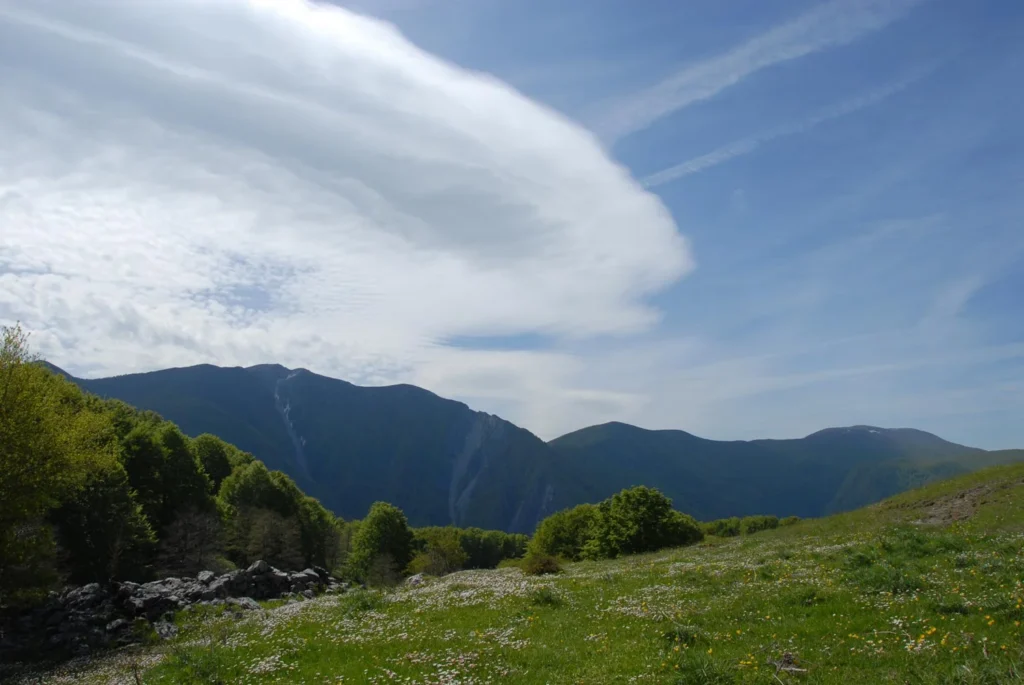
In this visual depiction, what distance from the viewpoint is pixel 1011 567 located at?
60.7ft

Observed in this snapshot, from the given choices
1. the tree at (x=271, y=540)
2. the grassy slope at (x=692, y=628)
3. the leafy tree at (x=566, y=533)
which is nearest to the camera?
the grassy slope at (x=692, y=628)

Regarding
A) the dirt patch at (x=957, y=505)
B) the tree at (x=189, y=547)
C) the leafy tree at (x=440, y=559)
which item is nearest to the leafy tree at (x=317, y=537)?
the leafy tree at (x=440, y=559)

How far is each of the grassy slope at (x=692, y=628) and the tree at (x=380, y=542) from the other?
65.5 meters

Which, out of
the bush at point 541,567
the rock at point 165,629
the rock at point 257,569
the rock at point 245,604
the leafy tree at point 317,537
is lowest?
the leafy tree at point 317,537

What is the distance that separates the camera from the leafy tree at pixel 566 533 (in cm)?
10056

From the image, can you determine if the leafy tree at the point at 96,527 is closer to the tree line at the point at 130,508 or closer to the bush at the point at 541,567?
the tree line at the point at 130,508

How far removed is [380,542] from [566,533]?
32134mm

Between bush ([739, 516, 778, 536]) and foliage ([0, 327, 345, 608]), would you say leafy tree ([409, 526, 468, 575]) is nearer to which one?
foliage ([0, 327, 345, 608])

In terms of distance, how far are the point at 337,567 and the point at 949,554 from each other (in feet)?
366

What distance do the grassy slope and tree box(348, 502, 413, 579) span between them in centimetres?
6553

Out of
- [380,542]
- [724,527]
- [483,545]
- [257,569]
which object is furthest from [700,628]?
[724,527]

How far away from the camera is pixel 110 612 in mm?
36875

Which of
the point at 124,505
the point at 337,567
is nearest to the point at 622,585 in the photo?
the point at 124,505

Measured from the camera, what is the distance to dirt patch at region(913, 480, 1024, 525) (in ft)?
124
